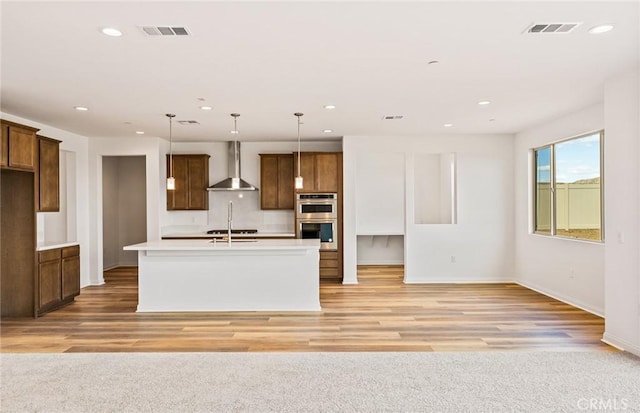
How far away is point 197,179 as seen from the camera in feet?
26.7

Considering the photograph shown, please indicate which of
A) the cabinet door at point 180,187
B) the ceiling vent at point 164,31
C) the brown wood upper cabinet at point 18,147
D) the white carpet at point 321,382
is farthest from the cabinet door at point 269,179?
the ceiling vent at point 164,31

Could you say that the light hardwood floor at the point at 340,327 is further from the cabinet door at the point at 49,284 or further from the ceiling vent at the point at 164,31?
the ceiling vent at the point at 164,31

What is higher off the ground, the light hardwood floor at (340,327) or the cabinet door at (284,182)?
the cabinet door at (284,182)

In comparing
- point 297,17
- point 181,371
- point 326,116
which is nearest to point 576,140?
point 326,116

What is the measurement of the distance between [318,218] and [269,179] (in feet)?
3.99

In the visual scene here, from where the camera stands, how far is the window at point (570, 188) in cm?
543

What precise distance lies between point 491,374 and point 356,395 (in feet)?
3.78

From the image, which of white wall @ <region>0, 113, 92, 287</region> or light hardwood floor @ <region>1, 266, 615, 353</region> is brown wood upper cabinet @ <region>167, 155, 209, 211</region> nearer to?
white wall @ <region>0, 113, 92, 287</region>

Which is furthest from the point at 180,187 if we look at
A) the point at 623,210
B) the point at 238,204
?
the point at 623,210

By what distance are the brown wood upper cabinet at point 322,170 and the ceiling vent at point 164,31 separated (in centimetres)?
486

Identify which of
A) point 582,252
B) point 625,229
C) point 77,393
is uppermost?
point 625,229

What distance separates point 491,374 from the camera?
134 inches

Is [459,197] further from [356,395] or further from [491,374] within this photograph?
[356,395]

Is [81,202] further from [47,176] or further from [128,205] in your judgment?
[128,205]
